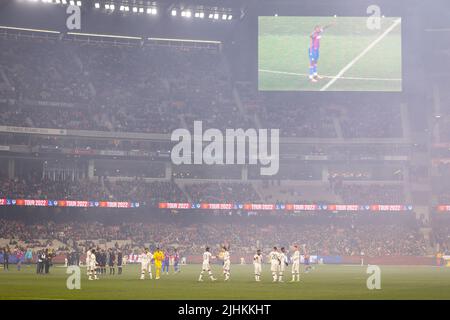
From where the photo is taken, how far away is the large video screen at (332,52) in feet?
252

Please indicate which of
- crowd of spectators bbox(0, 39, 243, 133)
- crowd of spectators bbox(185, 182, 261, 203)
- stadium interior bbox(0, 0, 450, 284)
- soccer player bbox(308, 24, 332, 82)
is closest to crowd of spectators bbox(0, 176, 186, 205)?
stadium interior bbox(0, 0, 450, 284)

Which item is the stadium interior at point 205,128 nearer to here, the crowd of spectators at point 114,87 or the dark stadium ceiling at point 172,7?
the crowd of spectators at point 114,87

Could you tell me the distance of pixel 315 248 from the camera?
79500 millimetres

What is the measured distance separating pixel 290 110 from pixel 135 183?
23226mm

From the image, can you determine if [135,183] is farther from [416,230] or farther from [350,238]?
[416,230]

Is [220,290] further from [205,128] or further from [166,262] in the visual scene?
[205,128]

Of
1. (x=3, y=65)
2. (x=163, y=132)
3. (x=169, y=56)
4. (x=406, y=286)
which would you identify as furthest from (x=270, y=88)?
(x=406, y=286)

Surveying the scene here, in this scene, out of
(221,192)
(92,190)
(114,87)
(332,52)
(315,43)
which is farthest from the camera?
(114,87)

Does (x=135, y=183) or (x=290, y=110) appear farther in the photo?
(x=290, y=110)

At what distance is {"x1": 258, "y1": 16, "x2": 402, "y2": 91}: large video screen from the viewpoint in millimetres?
76812

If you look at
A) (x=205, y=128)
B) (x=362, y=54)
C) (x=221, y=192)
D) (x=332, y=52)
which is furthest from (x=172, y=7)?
(x=362, y=54)

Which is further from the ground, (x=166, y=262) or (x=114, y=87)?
(x=114, y=87)

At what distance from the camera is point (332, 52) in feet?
253

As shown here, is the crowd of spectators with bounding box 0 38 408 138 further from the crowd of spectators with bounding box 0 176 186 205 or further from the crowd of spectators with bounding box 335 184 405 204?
the crowd of spectators with bounding box 0 176 186 205
